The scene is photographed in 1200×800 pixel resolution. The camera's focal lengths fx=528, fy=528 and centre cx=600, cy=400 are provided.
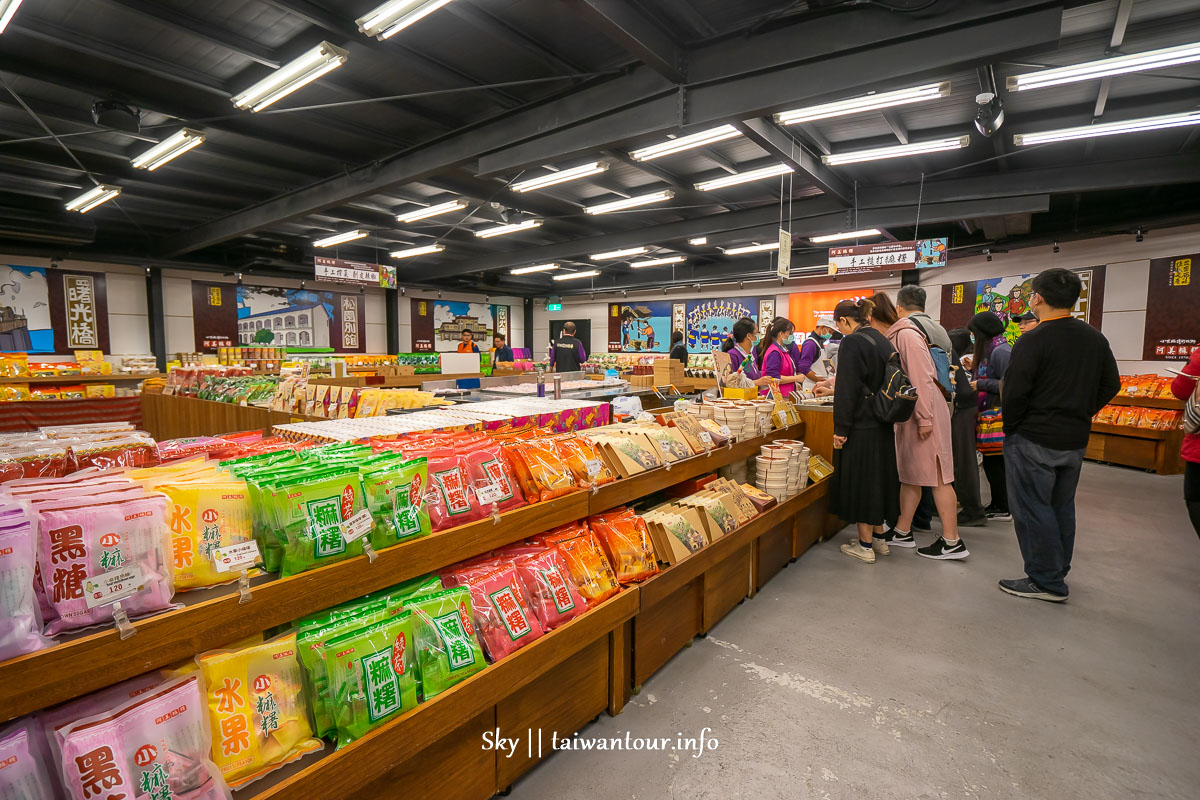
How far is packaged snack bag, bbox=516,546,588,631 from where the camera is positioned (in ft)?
6.19

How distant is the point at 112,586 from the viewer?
109 cm

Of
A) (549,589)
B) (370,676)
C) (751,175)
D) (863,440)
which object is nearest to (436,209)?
(751,175)

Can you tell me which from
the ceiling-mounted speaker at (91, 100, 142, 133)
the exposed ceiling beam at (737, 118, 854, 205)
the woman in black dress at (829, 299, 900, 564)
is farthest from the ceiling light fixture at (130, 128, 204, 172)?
the woman in black dress at (829, 299, 900, 564)

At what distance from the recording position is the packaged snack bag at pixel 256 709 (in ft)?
3.94

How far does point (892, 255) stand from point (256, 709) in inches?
337

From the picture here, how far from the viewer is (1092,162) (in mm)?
6426

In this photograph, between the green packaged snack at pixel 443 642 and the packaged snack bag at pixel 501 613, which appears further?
the packaged snack bag at pixel 501 613

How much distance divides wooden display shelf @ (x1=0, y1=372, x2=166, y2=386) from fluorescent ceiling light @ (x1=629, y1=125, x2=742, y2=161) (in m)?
8.65

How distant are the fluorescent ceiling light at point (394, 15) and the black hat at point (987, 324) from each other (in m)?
4.81

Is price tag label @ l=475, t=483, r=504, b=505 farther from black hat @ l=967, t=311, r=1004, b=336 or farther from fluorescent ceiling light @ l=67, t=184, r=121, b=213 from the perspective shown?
fluorescent ceiling light @ l=67, t=184, r=121, b=213

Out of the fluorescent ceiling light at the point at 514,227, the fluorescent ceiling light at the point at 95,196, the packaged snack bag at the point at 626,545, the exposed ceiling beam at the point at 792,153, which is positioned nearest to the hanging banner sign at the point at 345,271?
the fluorescent ceiling light at the point at 514,227

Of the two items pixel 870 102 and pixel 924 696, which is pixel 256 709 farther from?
pixel 870 102

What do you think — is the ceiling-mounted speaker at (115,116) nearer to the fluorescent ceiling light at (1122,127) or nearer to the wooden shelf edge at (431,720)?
the wooden shelf edge at (431,720)

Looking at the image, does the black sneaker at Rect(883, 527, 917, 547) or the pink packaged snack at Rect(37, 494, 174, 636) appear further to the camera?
the black sneaker at Rect(883, 527, 917, 547)
